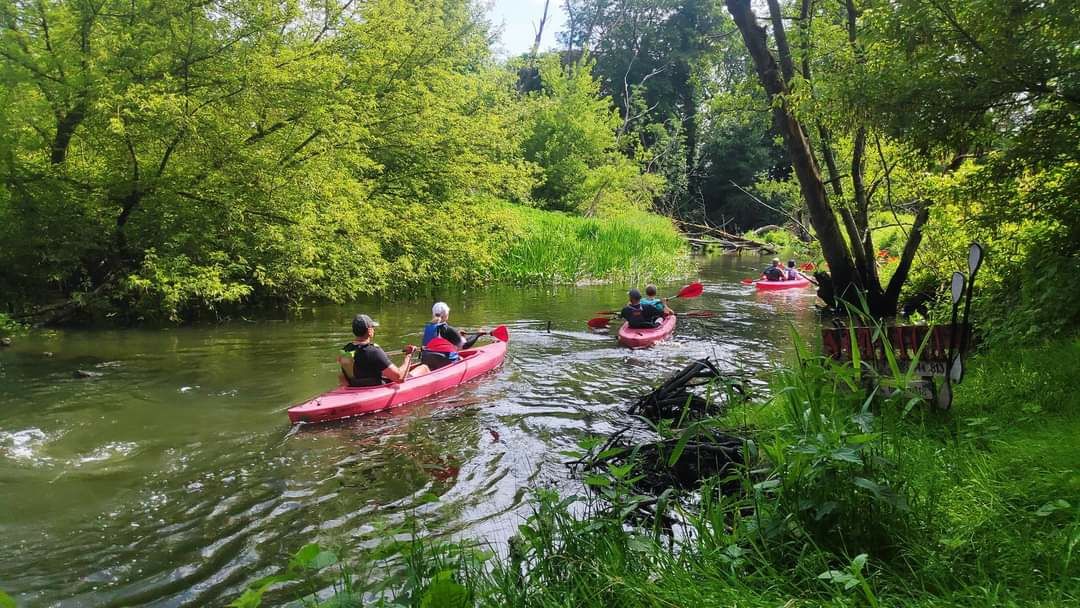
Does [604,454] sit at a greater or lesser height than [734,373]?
greater

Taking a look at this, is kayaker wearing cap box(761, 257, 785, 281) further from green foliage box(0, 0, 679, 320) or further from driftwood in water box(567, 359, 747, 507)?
driftwood in water box(567, 359, 747, 507)

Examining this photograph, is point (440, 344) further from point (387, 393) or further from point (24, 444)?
point (24, 444)

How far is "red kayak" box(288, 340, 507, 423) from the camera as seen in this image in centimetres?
598

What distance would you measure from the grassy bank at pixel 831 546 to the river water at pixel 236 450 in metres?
0.54

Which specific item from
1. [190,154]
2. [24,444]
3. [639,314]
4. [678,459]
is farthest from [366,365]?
[190,154]

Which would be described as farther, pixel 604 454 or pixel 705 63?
pixel 705 63

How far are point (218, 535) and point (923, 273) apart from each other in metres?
11.2

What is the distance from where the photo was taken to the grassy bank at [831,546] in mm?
2084

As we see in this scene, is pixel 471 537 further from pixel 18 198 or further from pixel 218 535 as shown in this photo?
pixel 18 198

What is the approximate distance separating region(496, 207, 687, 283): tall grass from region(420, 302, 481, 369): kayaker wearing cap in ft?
29.3

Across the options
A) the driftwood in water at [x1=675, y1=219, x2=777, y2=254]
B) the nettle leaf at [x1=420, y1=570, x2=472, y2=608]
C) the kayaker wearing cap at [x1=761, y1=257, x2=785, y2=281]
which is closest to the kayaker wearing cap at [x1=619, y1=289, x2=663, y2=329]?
the kayaker wearing cap at [x1=761, y1=257, x2=785, y2=281]

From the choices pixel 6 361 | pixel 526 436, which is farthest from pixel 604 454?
pixel 6 361

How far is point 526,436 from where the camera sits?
18.7 feet

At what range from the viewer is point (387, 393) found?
652 centimetres
